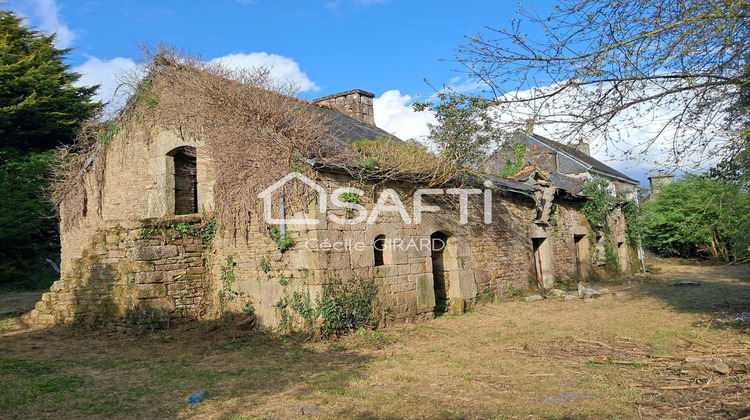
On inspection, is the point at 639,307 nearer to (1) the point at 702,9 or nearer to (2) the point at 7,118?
(1) the point at 702,9

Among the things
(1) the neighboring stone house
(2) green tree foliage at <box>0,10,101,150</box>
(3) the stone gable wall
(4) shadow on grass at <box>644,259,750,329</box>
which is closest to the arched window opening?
(3) the stone gable wall

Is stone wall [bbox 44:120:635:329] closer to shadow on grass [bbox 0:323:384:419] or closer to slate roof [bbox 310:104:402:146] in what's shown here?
shadow on grass [bbox 0:323:384:419]

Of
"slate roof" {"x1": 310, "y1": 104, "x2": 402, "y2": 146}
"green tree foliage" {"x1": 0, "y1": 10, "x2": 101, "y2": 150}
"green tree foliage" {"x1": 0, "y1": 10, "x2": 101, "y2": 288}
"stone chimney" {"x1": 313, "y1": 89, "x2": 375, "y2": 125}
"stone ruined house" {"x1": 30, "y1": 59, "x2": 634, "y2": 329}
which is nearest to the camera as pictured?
"stone ruined house" {"x1": 30, "y1": 59, "x2": 634, "y2": 329}

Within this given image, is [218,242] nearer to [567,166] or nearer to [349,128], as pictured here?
[349,128]

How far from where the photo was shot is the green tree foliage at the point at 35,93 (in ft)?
60.4

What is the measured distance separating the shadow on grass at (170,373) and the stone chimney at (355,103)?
27.3 feet

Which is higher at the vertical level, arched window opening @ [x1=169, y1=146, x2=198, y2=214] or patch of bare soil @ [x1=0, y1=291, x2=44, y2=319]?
arched window opening @ [x1=169, y1=146, x2=198, y2=214]

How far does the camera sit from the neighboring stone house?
18639 millimetres

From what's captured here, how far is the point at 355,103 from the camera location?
15688mm

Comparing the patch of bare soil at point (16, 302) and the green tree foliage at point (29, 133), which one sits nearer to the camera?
the patch of bare soil at point (16, 302)

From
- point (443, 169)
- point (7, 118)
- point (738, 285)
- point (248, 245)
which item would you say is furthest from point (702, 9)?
point (7, 118)

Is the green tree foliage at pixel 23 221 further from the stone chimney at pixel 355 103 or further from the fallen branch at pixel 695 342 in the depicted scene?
the fallen branch at pixel 695 342

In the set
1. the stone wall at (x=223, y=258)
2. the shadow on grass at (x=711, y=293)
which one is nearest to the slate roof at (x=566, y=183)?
the shadow on grass at (x=711, y=293)

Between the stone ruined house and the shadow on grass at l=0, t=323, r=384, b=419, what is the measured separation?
2.03 feet
